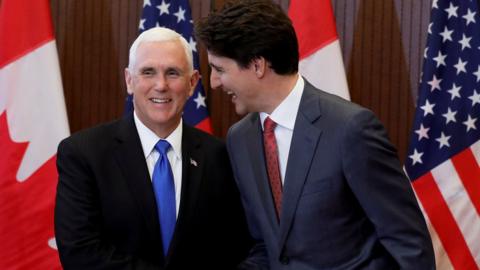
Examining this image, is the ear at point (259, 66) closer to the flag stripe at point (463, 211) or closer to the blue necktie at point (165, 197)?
the blue necktie at point (165, 197)

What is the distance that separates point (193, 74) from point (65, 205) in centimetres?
58

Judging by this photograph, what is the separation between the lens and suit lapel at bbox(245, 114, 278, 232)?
6.26ft

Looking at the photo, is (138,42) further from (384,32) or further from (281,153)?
(384,32)

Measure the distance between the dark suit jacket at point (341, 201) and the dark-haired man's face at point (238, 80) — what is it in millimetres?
145

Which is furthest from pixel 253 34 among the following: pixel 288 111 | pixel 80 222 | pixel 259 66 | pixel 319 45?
pixel 319 45

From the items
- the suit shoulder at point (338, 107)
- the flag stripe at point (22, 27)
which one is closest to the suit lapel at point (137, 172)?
the suit shoulder at point (338, 107)

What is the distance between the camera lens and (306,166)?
1.82 meters

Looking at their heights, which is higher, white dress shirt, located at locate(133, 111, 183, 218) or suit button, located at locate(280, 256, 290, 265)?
white dress shirt, located at locate(133, 111, 183, 218)

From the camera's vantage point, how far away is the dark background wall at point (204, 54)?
361cm

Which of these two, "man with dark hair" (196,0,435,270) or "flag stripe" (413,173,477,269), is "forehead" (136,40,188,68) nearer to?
"man with dark hair" (196,0,435,270)

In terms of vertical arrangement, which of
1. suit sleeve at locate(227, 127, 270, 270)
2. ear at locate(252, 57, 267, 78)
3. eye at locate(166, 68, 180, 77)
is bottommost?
suit sleeve at locate(227, 127, 270, 270)

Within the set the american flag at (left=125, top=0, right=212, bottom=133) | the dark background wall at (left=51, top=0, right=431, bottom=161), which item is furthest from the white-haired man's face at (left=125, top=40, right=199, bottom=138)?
the dark background wall at (left=51, top=0, right=431, bottom=161)

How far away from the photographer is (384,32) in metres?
3.62

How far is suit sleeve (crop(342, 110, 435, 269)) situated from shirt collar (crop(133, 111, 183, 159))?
64cm
